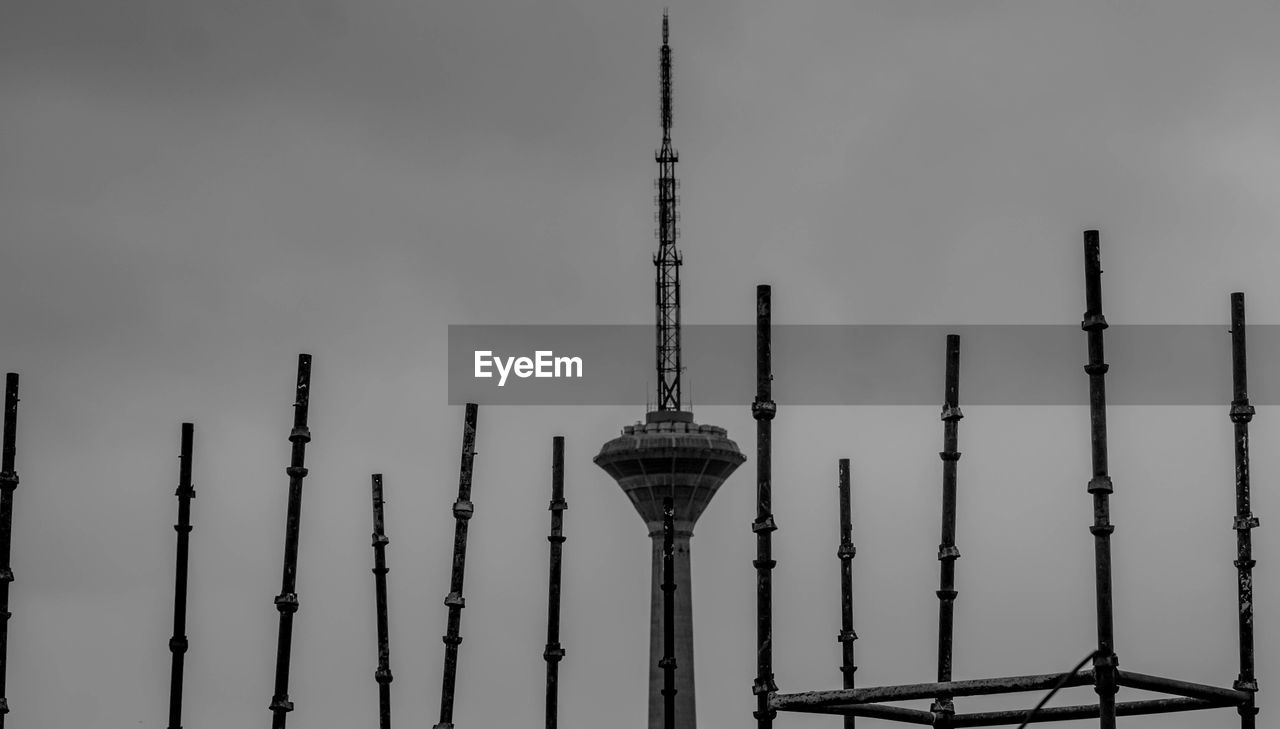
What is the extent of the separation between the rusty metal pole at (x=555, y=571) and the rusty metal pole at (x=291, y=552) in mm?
8356

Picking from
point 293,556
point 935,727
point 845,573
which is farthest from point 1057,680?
point 293,556

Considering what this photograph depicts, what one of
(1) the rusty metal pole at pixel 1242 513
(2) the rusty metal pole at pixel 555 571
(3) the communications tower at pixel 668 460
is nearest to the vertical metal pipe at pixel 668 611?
(1) the rusty metal pole at pixel 1242 513

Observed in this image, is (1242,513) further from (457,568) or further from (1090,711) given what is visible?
(457,568)

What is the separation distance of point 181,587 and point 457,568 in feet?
25.0

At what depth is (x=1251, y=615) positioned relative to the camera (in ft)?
114

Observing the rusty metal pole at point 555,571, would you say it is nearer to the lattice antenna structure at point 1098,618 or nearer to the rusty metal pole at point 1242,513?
the lattice antenna structure at point 1098,618

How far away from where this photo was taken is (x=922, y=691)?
33.7m

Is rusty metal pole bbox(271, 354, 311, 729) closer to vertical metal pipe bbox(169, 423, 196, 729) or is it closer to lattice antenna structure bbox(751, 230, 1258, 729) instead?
vertical metal pipe bbox(169, 423, 196, 729)

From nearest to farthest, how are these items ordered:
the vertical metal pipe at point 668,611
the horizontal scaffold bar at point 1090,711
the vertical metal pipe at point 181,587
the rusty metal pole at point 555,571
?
the vertical metal pipe at point 668,611 → the horizontal scaffold bar at point 1090,711 → the vertical metal pipe at point 181,587 → the rusty metal pole at point 555,571

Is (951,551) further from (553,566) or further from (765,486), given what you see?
(553,566)

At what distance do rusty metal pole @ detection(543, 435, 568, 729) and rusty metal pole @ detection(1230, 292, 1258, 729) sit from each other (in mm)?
17439

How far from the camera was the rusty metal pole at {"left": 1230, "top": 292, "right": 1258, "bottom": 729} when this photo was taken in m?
34.4

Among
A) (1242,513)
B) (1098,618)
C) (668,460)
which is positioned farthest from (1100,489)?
(668,460)

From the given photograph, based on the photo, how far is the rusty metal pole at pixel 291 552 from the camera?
1615 inches
